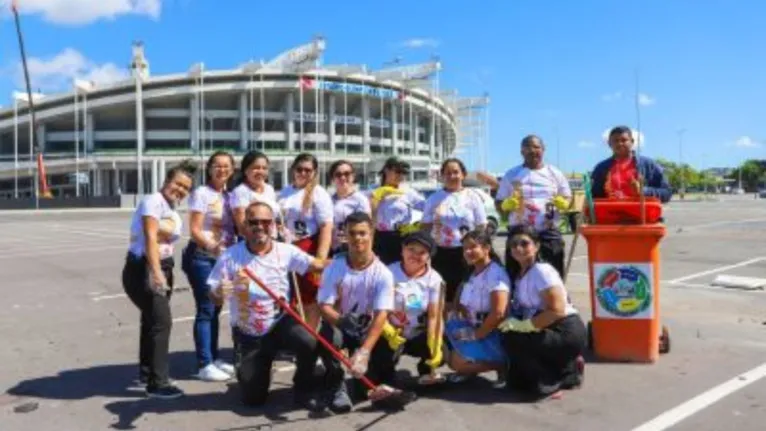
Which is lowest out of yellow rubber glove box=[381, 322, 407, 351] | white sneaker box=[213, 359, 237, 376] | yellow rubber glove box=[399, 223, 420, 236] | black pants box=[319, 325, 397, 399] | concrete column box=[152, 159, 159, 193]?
white sneaker box=[213, 359, 237, 376]

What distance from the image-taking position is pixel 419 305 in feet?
16.6

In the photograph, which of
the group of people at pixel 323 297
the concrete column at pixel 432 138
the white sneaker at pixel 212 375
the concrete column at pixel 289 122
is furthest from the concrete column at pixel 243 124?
the white sneaker at pixel 212 375

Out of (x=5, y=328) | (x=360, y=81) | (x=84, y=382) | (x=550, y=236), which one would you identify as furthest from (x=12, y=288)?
(x=360, y=81)

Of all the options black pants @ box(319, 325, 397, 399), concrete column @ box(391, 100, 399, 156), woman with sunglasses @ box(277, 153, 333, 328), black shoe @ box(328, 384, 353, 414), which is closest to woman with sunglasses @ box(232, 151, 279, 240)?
woman with sunglasses @ box(277, 153, 333, 328)

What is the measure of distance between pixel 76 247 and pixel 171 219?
605 inches

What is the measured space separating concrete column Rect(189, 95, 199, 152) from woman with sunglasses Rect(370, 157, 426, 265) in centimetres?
7958

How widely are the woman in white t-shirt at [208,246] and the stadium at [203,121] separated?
71.2 meters

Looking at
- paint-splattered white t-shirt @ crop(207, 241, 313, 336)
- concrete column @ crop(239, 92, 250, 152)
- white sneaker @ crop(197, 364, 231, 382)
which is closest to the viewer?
paint-splattered white t-shirt @ crop(207, 241, 313, 336)

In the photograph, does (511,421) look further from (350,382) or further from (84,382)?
(84,382)

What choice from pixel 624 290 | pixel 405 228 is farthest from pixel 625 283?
pixel 405 228

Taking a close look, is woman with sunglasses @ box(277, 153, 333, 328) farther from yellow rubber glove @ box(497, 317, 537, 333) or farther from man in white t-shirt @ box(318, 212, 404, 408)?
yellow rubber glove @ box(497, 317, 537, 333)

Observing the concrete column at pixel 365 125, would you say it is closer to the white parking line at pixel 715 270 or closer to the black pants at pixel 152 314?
the white parking line at pixel 715 270

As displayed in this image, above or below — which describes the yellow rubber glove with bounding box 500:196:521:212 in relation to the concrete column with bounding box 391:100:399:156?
below

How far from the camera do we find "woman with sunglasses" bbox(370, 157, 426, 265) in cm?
674
